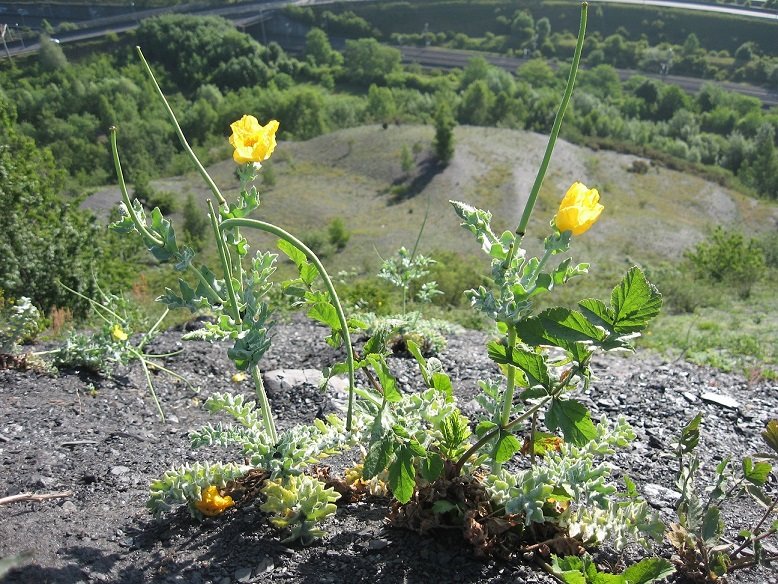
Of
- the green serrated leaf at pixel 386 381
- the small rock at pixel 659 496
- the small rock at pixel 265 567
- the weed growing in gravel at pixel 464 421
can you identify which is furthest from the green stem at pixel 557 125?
the small rock at pixel 659 496

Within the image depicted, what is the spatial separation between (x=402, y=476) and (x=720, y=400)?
9.28 ft

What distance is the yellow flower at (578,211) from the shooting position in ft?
6.64

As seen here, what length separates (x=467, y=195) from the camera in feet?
91.5

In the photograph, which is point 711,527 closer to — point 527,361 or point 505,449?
point 505,449

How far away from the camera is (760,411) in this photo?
4066mm

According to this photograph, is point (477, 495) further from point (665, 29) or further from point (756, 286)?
point (665, 29)

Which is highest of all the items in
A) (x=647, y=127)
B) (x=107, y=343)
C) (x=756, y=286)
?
(x=107, y=343)

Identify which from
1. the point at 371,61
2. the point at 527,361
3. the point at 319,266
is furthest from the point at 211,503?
the point at 371,61

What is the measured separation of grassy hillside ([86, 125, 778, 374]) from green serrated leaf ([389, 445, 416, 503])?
15.1 meters

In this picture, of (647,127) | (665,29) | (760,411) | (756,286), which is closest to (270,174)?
(756,286)

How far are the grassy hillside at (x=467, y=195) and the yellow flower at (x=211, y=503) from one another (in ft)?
49.0

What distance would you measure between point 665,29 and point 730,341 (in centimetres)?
6060

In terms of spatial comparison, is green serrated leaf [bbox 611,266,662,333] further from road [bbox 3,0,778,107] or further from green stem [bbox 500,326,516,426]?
road [bbox 3,0,778,107]

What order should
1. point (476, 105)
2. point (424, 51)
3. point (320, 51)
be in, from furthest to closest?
point (424, 51) < point (320, 51) < point (476, 105)
